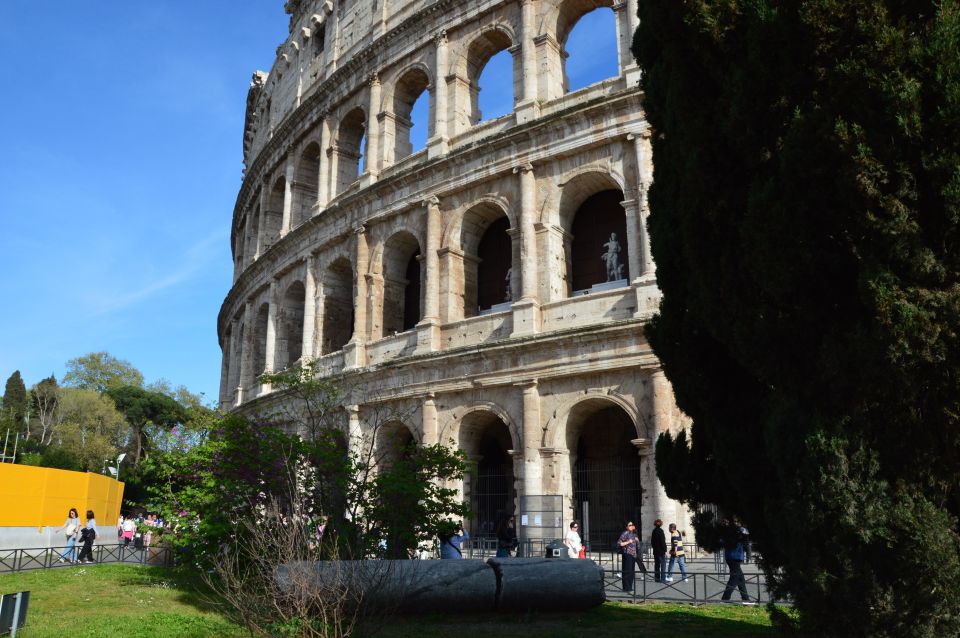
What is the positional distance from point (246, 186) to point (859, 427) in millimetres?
27991

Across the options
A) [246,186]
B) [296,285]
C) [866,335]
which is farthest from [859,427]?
[246,186]

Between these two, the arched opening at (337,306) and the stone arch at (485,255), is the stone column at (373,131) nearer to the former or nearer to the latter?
the arched opening at (337,306)

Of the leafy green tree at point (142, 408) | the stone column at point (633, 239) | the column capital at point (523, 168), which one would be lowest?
the stone column at point (633, 239)

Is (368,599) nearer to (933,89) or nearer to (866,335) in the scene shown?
(866,335)

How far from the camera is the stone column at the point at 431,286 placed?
17.2 metres

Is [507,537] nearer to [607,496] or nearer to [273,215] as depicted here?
[607,496]

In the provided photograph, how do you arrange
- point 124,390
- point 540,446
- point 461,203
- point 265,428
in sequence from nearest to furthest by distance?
point 265,428 → point 540,446 → point 461,203 → point 124,390

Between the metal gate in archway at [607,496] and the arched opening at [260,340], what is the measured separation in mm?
12637

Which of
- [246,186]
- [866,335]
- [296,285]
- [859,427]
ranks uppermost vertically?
[246,186]

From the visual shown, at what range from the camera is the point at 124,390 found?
180ft

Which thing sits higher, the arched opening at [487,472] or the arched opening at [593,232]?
the arched opening at [593,232]

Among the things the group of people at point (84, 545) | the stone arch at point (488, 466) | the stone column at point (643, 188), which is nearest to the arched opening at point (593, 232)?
the stone column at point (643, 188)

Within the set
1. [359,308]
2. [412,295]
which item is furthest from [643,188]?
[359,308]

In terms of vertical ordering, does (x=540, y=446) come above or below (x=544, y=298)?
below
